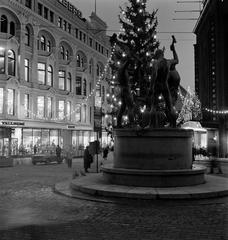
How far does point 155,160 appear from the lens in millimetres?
13891

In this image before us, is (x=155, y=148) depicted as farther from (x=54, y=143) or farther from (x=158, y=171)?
(x=54, y=143)

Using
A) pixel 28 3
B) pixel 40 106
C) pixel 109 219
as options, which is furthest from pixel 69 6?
pixel 109 219

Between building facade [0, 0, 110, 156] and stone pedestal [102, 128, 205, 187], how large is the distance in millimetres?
18824

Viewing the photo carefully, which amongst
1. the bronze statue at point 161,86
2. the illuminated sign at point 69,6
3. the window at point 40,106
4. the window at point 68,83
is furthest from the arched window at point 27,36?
the bronze statue at point 161,86

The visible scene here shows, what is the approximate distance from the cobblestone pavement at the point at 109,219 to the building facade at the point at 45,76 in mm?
21096

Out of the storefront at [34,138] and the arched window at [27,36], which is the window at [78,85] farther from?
the arched window at [27,36]

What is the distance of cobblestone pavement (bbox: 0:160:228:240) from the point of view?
7635 mm

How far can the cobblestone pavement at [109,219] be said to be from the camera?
7.64 meters

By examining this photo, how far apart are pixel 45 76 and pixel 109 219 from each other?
39637 millimetres

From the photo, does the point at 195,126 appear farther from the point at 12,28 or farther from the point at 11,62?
the point at 12,28

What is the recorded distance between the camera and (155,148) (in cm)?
1395

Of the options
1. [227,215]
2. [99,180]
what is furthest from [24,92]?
[227,215]

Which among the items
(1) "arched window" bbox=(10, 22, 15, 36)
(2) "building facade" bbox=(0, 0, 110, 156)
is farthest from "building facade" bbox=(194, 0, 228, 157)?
(1) "arched window" bbox=(10, 22, 15, 36)

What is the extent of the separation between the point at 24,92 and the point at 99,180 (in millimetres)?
29445
